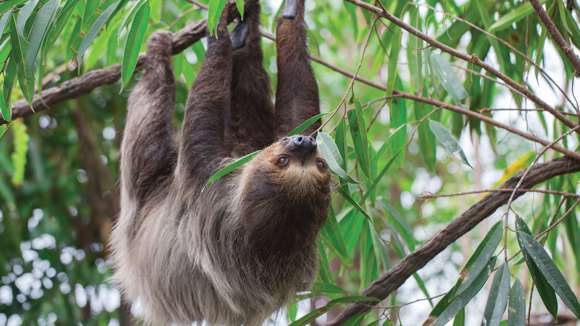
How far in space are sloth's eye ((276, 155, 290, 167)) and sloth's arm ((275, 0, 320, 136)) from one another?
51cm

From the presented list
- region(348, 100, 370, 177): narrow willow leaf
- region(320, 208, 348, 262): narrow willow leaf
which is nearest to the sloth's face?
region(348, 100, 370, 177): narrow willow leaf

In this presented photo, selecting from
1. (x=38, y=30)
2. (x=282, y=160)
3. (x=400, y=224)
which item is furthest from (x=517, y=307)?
(x=38, y=30)

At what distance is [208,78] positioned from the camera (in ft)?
12.2

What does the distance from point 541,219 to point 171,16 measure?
3059 millimetres

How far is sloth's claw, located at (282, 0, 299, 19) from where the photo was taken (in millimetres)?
4035

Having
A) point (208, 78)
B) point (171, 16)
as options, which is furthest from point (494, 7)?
point (171, 16)

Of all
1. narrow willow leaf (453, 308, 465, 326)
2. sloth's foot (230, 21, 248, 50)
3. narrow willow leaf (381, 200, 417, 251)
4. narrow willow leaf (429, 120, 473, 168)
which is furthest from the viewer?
narrow willow leaf (381, 200, 417, 251)

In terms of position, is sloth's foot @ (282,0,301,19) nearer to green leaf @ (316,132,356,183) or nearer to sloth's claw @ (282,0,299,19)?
sloth's claw @ (282,0,299,19)

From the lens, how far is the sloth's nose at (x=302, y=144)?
3.17 m

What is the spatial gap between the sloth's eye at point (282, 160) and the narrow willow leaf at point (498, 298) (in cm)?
102

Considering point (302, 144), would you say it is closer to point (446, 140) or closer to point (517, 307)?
point (446, 140)

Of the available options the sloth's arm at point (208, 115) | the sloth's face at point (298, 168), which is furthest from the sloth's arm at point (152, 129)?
the sloth's face at point (298, 168)

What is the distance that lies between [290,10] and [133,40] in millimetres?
1225

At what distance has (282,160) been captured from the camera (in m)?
3.29
